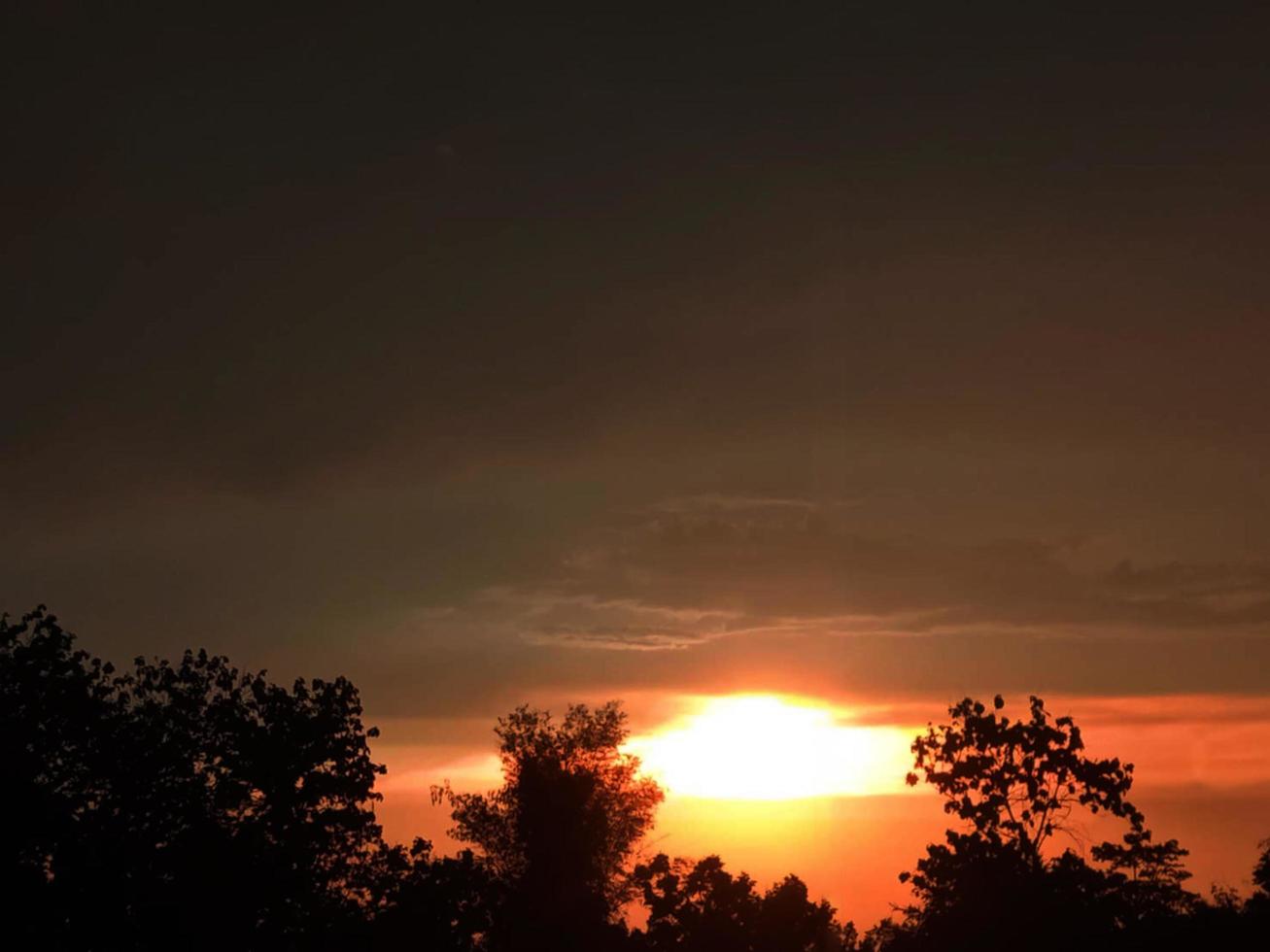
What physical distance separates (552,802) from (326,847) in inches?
1485

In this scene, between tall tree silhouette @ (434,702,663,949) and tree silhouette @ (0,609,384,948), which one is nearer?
tree silhouette @ (0,609,384,948)

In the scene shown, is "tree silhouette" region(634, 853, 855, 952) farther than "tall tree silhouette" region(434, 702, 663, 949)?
No

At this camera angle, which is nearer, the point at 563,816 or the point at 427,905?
the point at 427,905

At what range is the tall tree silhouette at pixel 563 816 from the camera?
10912 centimetres

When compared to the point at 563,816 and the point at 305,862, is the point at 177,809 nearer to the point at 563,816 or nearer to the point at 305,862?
the point at 305,862

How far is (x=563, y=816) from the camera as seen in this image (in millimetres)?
112438

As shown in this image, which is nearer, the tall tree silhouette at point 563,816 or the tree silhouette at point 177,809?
the tree silhouette at point 177,809

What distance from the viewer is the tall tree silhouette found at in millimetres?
109125

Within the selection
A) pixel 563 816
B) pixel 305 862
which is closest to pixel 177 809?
pixel 305 862

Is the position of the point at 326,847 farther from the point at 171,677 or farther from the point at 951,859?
the point at 951,859

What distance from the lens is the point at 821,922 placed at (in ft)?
250

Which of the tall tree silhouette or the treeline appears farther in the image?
the tall tree silhouette

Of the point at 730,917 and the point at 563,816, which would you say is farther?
the point at 563,816

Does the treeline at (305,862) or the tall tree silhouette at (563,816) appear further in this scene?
the tall tree silhouette at (563,816)
